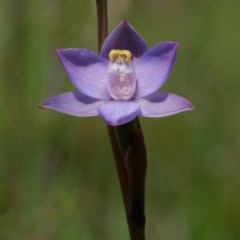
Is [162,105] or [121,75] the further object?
[121,75]

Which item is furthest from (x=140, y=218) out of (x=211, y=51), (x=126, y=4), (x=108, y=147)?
(x=211, y=51)

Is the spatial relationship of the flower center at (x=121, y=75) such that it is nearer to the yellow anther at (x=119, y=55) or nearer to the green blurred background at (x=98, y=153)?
the yellow anther at (x=119, y=55)

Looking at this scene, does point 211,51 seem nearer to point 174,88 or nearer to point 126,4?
point 174,88

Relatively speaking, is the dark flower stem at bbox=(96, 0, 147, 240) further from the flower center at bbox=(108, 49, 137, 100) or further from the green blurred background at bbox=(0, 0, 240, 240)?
the green blurred background at bbox=(0, 0, 240, 240)

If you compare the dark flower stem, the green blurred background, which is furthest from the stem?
the green blurred background

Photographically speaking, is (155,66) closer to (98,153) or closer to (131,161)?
(131,161)

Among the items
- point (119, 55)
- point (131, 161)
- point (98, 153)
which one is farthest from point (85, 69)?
point (98, 153)
